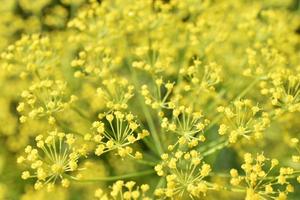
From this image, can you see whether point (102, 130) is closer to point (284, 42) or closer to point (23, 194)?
point (23, 194)

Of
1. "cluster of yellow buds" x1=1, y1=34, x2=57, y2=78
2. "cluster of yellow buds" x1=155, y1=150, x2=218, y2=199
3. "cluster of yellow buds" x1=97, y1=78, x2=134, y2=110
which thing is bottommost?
"cluster of yellow buds" x1=155, y1=150, x2=218, y2=199

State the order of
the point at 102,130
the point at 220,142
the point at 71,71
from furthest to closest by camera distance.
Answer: the point at 71,71
the point at 220,142
the point at 102,130

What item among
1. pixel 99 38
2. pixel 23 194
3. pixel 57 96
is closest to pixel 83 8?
pixel 99 38

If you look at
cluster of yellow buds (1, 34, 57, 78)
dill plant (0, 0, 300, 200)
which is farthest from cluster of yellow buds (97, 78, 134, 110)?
cluster of yellow buds (1, 34, 57, 78)

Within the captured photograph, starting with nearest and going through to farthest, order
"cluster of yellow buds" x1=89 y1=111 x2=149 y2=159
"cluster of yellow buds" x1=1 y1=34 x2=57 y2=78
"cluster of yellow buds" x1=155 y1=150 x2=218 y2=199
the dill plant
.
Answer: "cluster of yellow buds" x1=155 y1=150 x2=218 y2=199 → "cluster of yellow buds" x1=89 y1=111 x2=149 y2=159 → the dill plant → "cluster of yellow buds" x1=1 y1=34 x2=57 y2=78

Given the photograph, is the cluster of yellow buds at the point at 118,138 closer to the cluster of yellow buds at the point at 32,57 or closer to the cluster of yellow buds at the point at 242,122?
the cluster of yellow buds at the point at 242,122

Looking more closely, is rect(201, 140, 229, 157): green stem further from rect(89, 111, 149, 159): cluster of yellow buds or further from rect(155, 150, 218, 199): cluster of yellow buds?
rect(89, 111, 149, 159): cluster of yellow buds

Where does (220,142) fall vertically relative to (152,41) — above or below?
below
